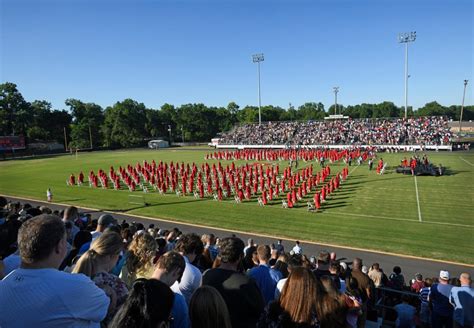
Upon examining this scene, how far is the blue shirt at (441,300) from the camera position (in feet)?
21.8

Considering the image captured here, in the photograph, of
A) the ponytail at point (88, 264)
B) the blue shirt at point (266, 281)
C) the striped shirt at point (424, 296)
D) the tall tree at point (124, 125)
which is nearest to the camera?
the ponytail at point (88, 264)

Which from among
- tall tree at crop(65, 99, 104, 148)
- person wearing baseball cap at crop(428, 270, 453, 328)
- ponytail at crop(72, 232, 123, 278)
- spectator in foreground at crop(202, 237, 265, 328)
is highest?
tall tree at crop(65, 99, 104, 148)

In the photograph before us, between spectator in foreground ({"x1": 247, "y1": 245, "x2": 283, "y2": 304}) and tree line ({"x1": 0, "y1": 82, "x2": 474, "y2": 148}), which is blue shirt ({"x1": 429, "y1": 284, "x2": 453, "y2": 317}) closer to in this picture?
spectator in foreground ({"x1": 247, "y1": 245, "x2": 283, "y2": 304})

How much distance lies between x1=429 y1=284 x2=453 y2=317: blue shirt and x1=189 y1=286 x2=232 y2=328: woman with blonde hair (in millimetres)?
5854

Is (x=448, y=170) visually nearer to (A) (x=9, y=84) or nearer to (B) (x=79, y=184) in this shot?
(B) (x=79, y=184)

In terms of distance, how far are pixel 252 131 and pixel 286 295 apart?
7787cm

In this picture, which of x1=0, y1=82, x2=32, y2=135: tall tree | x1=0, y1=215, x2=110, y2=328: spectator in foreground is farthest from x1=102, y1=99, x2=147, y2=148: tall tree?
Result: x1=0, y1=215, x2=110, y2=328: spectator in foreground

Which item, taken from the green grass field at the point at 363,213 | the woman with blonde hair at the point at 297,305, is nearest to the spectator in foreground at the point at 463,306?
the woman with blonde hair at the point at 297,305

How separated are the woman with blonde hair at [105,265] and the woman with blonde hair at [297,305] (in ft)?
4.55

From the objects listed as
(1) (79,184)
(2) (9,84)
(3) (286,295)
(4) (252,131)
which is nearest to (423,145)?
(4) (252,131)

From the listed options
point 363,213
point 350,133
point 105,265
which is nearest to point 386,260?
point 363,213

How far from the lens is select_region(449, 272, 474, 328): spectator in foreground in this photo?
6.05m

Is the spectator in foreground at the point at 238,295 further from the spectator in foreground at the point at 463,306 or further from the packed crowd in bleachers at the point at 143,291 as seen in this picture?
the spectator in foreground at the point at 463,306

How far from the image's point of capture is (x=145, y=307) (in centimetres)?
247
